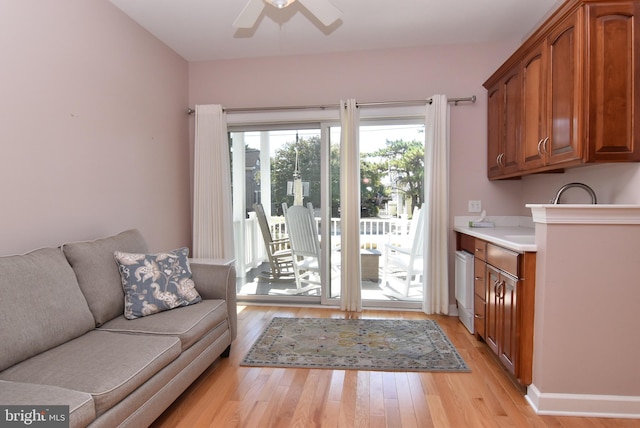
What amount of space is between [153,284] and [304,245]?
1.93m

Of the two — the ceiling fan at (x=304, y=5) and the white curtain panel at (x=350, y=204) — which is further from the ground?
the ceiling fan at (x=304, y=5)

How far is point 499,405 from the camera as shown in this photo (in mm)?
2082

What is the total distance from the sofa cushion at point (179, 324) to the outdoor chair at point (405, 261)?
213cm

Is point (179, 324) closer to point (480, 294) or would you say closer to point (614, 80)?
point (480, 294)

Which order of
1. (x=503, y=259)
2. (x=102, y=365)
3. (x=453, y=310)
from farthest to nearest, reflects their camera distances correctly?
1. (x=453, y=310)
2. (x=503, y=259)
3. (x=102, y=365)

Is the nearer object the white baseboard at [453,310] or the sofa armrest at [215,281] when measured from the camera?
the sofa armrest at [215,281]

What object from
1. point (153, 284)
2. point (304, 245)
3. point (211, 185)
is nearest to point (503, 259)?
point (304, 245)

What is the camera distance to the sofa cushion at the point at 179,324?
2.06 m

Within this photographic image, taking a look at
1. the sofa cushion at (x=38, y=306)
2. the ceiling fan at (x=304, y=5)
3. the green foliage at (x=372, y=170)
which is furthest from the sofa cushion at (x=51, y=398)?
the green foliage at (x=372, y=170)

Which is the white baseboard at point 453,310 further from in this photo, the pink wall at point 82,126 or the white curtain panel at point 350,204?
the pink wall at point 82,126

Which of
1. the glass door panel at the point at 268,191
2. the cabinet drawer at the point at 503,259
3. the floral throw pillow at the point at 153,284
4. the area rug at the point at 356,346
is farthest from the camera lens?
the glass door panel at the point at 268,191

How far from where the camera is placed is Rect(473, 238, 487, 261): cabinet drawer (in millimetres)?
2746

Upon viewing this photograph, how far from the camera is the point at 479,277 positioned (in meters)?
2.88

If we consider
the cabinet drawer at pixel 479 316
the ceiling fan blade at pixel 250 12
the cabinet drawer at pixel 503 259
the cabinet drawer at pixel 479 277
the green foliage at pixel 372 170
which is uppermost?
the ceiling fan blade at pixel 250 12
